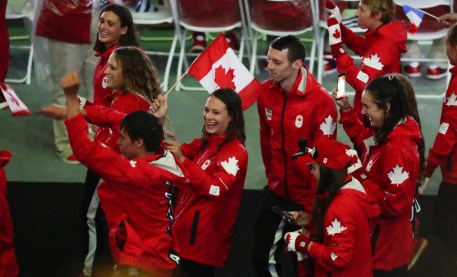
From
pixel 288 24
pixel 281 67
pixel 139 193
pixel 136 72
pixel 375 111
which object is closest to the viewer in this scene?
pixel 139 193

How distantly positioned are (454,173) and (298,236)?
5.41 ft

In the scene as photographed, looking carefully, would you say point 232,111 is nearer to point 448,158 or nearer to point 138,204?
point 138,204

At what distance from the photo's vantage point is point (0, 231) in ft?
16.7

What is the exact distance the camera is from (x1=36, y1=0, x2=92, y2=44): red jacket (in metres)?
7.84

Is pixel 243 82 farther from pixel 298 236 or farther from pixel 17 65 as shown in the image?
pixel 17 65

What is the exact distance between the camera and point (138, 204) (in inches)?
193

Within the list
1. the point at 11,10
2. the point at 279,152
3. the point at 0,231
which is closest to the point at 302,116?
the point at 279,152

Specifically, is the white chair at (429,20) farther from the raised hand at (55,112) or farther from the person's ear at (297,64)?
the raised hand at (55,112)

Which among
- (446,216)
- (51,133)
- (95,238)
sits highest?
(446,216)

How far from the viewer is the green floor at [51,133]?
7.85 m

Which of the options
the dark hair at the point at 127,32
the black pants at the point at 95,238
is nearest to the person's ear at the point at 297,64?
the dark hair at the point at 127,32

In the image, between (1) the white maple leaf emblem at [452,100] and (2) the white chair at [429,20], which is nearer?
(1) the white maple leaf emblem at [452,100]

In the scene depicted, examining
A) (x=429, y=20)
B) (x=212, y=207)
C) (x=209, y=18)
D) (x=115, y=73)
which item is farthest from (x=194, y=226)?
(x=429, y=20)

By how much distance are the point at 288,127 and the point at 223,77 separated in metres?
0.64
